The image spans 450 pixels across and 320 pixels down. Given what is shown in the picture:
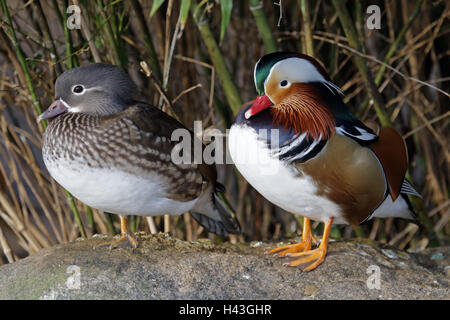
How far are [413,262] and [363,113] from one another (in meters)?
0.63

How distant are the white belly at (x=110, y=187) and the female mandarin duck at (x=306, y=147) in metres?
0.25

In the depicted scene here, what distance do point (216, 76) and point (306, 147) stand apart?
0.97 m

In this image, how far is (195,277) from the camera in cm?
166

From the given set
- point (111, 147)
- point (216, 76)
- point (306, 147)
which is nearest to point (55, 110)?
point (111, 147)

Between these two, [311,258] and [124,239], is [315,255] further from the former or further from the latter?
[124,239]

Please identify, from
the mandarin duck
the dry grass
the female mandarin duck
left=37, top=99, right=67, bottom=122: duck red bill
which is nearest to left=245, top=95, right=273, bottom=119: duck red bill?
the female mandarin duck

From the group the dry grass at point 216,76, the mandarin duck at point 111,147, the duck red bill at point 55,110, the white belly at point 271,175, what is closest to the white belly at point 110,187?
the mandarin duck at point 111,147

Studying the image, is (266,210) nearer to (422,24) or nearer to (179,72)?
(179,72)

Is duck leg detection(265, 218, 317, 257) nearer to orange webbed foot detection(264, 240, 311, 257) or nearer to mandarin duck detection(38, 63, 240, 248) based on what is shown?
orange webbed foot detection(264, 240, 311, 257)

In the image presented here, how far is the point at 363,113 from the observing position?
2.38m

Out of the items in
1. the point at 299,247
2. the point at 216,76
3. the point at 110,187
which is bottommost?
the point at 299,247

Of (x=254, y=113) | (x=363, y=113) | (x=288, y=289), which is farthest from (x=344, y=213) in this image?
(x=363, y=113)

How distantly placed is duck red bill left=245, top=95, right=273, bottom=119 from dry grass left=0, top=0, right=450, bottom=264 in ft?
1.27

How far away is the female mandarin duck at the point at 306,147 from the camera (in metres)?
1.59
